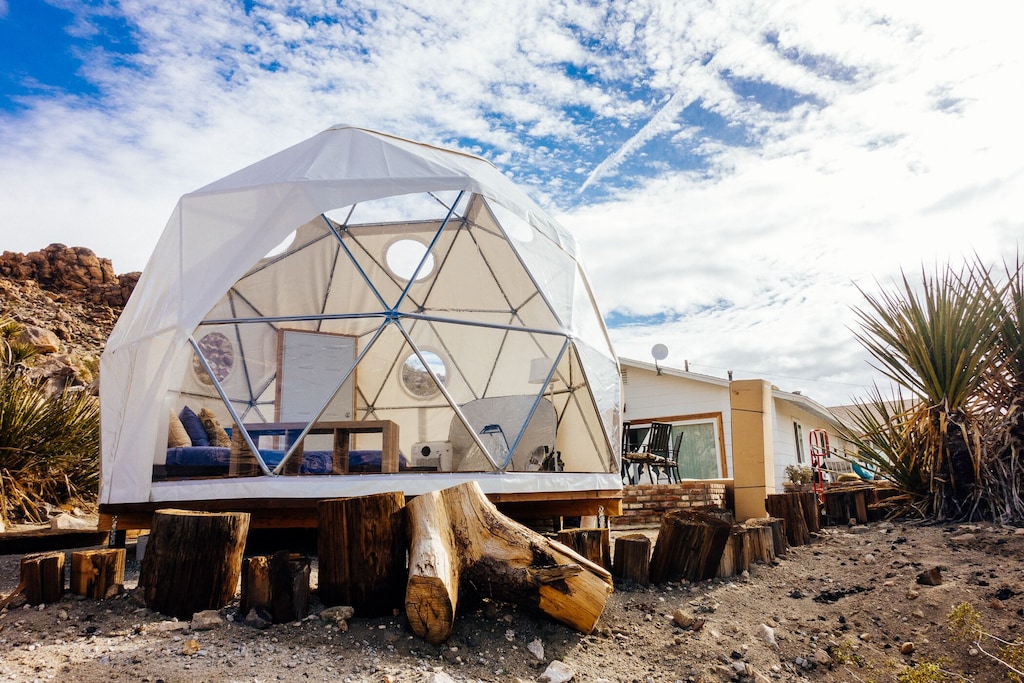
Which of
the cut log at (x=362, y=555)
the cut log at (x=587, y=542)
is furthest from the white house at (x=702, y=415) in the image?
the cut log at (x=362, y=555)

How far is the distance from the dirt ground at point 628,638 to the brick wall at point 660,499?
3251mm

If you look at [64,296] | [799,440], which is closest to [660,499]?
[799,440]

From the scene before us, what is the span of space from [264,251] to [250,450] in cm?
161

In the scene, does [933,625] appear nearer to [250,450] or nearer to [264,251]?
[250,450]

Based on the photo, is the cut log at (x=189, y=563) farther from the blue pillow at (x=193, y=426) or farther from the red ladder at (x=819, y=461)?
the red ladder at (x=819, y=461)

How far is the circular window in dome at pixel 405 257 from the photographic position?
8758 mm

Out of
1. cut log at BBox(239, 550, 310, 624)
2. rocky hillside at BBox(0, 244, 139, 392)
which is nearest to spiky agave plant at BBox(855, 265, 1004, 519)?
cut log at BBox(239, 550, 310, 624)

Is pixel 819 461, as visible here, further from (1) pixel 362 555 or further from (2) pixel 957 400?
(1) pixel 362 555

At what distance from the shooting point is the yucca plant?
7.74 metres

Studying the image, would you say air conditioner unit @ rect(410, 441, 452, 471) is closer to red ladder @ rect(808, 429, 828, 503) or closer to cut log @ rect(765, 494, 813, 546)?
cut log @ rect(765, 494, 813, 546)

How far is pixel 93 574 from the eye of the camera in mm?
3240

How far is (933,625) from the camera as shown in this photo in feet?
11.9

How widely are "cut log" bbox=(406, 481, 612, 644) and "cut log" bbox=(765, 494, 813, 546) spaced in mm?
2605

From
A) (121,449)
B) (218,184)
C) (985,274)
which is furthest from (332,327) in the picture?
(985,274)
